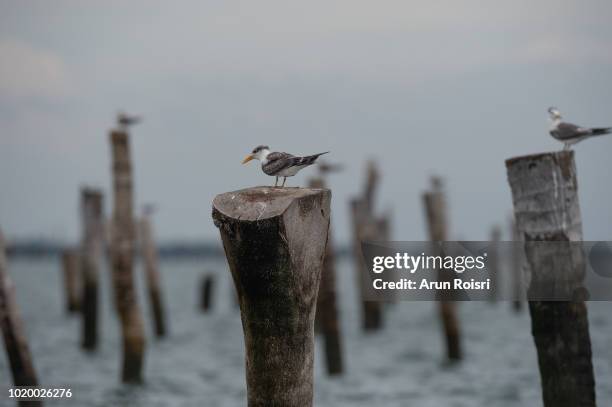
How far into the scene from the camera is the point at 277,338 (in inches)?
146

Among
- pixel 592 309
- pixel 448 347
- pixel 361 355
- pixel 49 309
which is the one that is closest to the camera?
pixel 448 347

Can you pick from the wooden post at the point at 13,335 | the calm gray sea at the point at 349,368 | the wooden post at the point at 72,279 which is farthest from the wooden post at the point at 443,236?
the wooden post at the point at 72,279

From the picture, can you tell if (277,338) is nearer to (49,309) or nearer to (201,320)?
(201,320)

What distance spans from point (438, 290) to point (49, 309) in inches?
1158

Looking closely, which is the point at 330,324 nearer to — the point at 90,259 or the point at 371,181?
the point at 90,259

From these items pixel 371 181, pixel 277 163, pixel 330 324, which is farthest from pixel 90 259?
pixel 277 163

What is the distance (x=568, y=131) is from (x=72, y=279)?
2314 cm

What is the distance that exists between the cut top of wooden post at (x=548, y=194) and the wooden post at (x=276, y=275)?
1673 millimetres

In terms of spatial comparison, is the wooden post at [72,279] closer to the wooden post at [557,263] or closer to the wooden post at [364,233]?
the wooden post at [364,233]

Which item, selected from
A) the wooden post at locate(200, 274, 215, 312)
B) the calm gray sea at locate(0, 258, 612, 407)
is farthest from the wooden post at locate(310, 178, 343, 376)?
the wooden post at locate(200, 274, 215, 312)

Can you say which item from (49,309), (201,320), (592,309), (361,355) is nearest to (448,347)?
(361,355)

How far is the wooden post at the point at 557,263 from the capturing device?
482 cm

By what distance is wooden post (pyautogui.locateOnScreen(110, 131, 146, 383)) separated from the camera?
11.6m

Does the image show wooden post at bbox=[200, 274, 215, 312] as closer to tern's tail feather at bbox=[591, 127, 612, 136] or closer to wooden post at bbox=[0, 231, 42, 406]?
wooden post at bbox=[0, 231, 42, 406]
